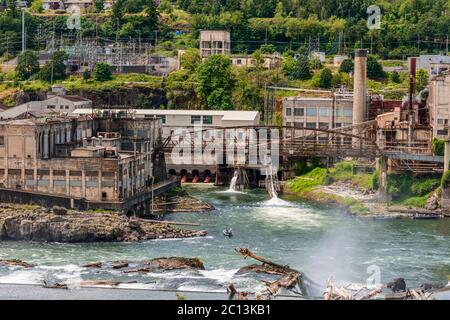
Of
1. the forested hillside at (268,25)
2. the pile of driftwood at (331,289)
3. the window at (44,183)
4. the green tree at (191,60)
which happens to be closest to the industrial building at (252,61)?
the green tree at (191,60)

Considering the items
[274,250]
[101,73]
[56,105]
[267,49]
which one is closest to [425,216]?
[274,250]

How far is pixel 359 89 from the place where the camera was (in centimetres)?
6097

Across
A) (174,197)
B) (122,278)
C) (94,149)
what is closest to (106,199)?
(94,149)

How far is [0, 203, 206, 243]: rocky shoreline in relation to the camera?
1656 inches

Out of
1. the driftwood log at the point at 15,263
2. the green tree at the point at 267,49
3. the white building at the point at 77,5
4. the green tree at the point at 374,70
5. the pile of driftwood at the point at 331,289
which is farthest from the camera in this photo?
the white building at the point at 77,5

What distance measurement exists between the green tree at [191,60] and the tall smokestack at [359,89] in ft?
57.4

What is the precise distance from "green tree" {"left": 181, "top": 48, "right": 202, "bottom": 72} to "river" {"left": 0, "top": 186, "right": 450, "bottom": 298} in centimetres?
2725

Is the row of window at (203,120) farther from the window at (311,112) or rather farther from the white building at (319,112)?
the window at (311,112)

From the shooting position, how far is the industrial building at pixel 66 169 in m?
45.6

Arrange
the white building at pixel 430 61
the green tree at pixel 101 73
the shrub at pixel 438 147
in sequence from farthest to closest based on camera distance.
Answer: the green tree at pixel 101 73, the white building at pixel 430 61, the shrub at pixel 438 147

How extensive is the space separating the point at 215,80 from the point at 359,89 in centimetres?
1328

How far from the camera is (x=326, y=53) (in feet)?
270

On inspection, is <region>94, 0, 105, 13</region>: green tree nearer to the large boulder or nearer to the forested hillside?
the forested hillside

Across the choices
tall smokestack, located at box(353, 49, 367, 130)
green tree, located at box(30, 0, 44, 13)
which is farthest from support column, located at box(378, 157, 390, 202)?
green tree, located at box(30, 0, 44, 13)
